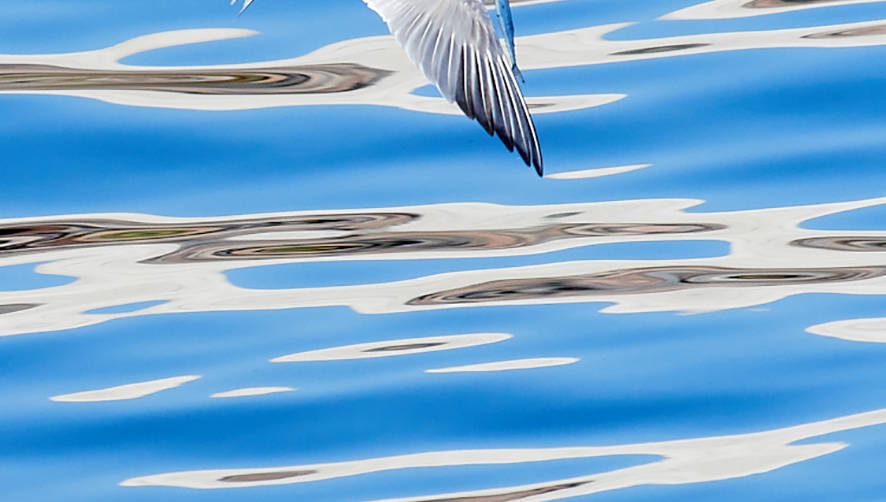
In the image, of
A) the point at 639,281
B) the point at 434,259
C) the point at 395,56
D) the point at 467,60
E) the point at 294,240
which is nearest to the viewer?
the point at 467,60

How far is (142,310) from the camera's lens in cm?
468

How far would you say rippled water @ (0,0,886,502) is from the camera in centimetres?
394

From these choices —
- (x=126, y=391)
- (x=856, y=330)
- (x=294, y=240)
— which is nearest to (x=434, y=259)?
(x=294, y=240)

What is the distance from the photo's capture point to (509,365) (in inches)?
168

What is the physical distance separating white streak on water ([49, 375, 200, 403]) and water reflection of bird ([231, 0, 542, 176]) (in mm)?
950

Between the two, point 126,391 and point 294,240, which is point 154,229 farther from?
point 126,391

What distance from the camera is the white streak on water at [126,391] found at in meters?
4.21

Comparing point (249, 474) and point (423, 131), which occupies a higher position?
point (423, 131)

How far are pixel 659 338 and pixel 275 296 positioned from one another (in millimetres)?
1049

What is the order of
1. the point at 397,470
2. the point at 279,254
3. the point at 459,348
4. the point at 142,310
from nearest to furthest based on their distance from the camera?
the point at 397,470
the point at 459,348
the point at 142,310
the point at 279,254

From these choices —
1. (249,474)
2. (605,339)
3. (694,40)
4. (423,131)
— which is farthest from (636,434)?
(694,40)

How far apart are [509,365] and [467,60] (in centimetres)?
73

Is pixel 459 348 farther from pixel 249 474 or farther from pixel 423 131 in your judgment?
pixel 423 131

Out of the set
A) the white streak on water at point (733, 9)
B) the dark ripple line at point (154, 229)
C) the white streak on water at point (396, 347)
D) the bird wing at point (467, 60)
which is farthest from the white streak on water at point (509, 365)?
the white streak on water at point (733, 9)
